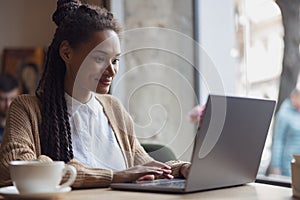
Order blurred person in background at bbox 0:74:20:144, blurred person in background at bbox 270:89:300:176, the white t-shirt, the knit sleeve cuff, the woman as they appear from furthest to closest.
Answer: blurred person in background at bbox 0:74:20:144 < blurred person in background at bbox 270:89:300:176 < the white t-shirt < the woman < the knit sleeve cuff

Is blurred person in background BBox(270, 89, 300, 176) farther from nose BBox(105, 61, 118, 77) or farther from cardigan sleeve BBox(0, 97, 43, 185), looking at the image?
cardigan sleeve BBox(0, 97, 43, 185)

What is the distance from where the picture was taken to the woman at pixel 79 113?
1.64 meters

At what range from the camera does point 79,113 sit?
1.84 m

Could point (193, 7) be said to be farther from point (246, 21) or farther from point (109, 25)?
point (109, 25)

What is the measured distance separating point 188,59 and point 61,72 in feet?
4.38

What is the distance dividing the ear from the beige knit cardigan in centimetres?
17

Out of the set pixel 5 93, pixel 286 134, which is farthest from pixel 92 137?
pixel 5 93

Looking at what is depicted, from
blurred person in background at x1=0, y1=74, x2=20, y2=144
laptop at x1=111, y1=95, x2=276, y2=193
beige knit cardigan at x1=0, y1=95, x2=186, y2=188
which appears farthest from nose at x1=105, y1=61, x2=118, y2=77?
A: blurred person in background at x1=0, y1=74, x2=20, y2=144

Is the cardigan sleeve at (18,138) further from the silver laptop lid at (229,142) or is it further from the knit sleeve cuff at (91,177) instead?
the silver laptop lid at (229,142)

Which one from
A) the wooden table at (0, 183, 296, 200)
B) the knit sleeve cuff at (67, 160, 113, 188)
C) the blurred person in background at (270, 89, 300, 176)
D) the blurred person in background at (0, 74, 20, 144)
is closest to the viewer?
the wooden table at (0, 183, 296, 200)

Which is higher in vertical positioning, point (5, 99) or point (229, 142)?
point (229, 142)

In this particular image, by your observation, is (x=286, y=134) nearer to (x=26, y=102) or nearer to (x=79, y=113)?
(x=79, y=113)

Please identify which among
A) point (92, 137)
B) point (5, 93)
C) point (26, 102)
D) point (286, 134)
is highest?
point (26, 102)

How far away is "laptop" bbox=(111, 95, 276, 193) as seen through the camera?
1259mm
